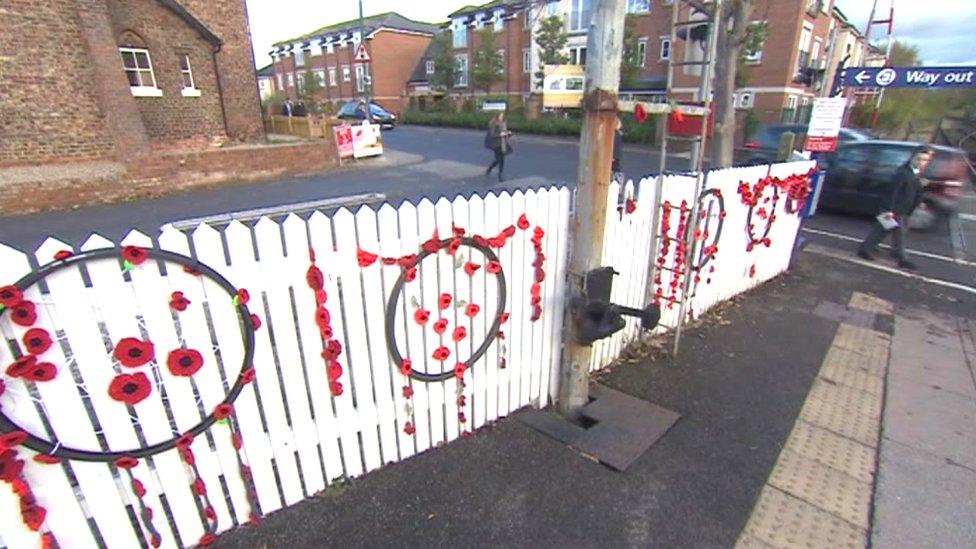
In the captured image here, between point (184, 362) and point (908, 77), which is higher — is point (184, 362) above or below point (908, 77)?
below

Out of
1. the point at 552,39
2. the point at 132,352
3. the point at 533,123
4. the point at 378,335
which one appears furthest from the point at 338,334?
the point at 552,39

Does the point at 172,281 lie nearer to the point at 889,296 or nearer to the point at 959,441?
the point at 959,441

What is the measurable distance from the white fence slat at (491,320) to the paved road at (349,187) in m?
7.14

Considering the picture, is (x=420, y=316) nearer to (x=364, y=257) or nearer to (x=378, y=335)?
(x=378, y=335)

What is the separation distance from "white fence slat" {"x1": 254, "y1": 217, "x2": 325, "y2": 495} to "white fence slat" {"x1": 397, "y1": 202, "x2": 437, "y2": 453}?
0.51m

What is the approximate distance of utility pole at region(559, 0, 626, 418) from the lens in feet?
8.35

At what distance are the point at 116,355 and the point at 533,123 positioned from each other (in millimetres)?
26534

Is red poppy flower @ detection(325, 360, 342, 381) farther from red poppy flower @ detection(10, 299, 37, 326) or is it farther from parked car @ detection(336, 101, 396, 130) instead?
parked car @ detection(336, 101, 396, 130)

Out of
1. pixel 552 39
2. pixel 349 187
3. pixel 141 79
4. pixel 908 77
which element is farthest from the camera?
pixel 552 39

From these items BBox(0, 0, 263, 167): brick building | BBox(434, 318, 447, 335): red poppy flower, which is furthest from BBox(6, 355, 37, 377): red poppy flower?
BBox(0, 0, 263, 167): brick building

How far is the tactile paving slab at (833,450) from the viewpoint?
2727 mm

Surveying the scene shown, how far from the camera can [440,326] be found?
8.71 ft

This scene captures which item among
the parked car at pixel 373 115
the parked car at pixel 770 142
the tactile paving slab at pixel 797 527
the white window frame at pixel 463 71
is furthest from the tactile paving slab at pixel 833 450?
the white window frame at pixel 463 71

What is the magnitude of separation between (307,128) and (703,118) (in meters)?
15.3
